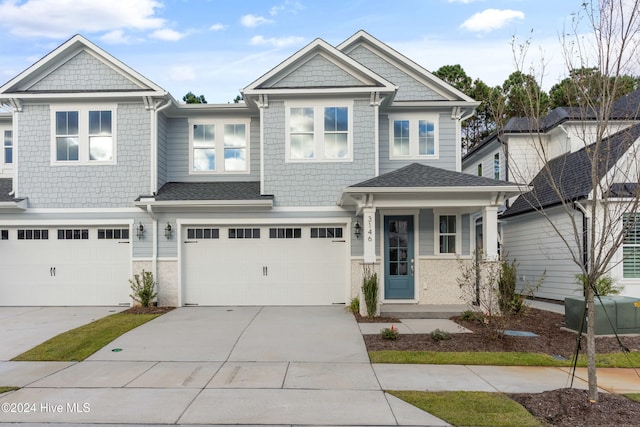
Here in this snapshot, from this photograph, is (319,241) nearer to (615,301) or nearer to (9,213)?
(615,301)

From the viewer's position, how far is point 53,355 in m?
7.79

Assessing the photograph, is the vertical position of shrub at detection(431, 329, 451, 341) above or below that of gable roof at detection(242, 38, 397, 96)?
below

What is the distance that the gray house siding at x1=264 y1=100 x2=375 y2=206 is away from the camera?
41.4 ft

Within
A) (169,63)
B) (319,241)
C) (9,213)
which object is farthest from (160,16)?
(319,241)

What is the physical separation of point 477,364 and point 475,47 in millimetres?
7867

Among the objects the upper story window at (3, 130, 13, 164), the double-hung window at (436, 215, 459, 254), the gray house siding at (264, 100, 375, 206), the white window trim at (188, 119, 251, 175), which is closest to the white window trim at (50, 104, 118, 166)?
the white window trim at (188, 119, 251, 175)

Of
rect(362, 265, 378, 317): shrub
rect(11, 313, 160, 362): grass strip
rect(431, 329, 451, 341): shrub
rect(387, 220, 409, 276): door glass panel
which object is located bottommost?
rect(11, 313, 160, 362): grass strip

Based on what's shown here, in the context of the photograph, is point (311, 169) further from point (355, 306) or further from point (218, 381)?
point (218, 381)

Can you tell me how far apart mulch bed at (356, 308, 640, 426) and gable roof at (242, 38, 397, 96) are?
Result: 244 inches

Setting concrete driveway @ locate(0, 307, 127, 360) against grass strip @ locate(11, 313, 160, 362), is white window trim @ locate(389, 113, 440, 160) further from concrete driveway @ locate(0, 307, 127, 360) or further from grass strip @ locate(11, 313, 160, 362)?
concrete driveway @ locate(0, 307, 127, 360)

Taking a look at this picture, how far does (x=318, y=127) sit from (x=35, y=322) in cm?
833

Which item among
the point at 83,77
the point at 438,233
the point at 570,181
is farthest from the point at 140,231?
the point at 570,181

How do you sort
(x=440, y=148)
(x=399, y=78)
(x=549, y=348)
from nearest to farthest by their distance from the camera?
(x=549, y=348)
(x=440, y=148)
(x=399, y=78)

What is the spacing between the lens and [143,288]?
12.4m
